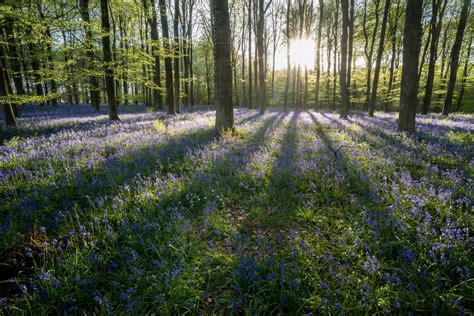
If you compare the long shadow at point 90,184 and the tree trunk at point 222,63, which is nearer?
the long shadow at point 90,184

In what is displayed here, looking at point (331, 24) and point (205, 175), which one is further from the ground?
point (331, 24)

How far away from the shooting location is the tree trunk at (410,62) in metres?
8.69

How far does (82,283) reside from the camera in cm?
237

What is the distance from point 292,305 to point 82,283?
2094 millimetres

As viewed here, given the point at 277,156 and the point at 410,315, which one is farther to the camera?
the point at 277,156

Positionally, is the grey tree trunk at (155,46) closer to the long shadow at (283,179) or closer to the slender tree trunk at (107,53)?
the slender tree trunk at (107,53)

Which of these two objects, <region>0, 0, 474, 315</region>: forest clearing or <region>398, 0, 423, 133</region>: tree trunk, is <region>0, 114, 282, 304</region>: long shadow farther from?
<region>398, 0, 423, 133</region>: tree trunk

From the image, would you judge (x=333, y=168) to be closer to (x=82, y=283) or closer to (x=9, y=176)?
(x=82, y=283)

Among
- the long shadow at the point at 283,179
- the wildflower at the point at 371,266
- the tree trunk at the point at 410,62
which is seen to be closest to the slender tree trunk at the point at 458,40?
the tree trunk at the point at 410,62

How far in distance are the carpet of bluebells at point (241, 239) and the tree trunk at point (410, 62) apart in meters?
4.21

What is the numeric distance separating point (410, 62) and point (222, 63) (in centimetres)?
736

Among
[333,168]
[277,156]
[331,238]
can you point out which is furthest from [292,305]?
[277,156]

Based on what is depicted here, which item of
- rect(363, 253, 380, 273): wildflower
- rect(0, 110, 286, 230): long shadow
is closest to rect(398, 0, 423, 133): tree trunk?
rect(0, 110, 286, 230): long shadow

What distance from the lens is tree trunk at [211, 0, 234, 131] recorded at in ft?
28.8
